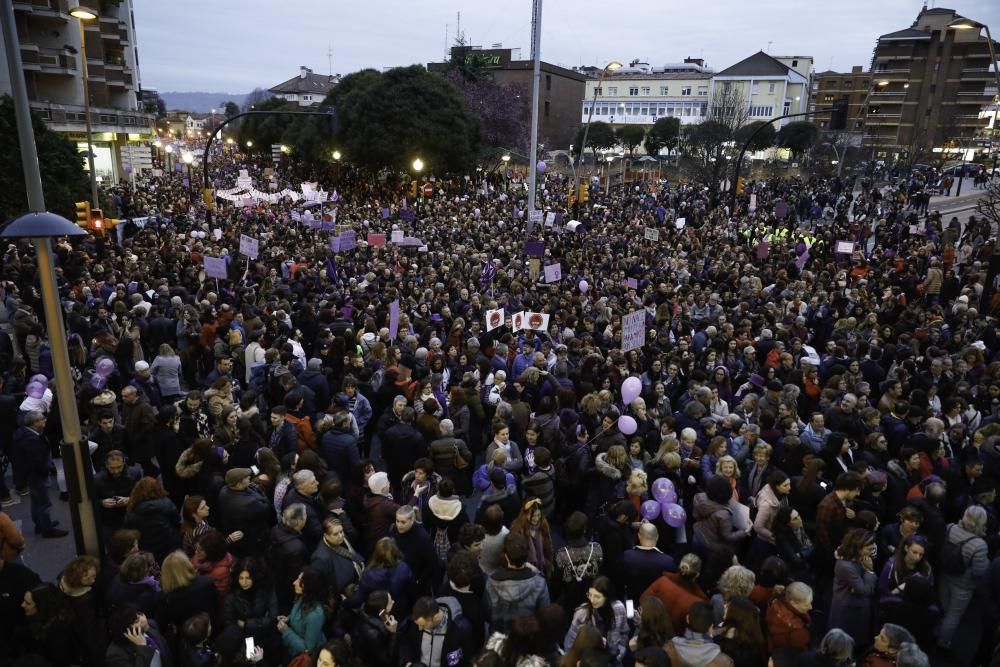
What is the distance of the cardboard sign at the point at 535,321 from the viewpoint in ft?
34.7

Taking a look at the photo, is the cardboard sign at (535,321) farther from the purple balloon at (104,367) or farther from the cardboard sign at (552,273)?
the purple balloon at (104,367)

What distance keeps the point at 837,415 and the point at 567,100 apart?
89048 mm

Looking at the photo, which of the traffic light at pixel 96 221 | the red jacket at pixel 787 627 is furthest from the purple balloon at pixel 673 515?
the traffic light at pixel 96 221

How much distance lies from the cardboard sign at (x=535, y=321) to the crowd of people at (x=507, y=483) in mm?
57

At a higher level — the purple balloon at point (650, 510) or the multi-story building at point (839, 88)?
the multi-story building at point (839, 88)

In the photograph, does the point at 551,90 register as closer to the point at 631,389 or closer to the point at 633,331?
the point at 633,331

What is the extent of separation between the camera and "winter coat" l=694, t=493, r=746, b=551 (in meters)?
5.17

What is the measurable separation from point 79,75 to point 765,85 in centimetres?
7658

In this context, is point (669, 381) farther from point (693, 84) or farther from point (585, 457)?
point (693, 84)

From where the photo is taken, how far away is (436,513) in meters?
5.22

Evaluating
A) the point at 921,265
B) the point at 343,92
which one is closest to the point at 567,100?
the point at 343,92

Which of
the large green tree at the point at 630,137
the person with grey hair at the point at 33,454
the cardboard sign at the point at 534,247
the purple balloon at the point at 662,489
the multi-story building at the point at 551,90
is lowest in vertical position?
the person with grey hair at the point at 33,454

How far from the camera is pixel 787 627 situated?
13.4 ft

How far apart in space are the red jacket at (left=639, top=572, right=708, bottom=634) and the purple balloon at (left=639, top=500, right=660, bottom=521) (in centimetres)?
105
